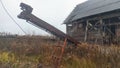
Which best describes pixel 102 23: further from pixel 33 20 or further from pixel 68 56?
pixel 68 56

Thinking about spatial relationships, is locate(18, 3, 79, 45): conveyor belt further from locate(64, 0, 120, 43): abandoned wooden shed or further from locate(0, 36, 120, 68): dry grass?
locate(64, 0, 120, 43): abandoned wooden shed

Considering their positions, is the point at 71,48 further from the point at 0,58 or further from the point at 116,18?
the point at 116,18

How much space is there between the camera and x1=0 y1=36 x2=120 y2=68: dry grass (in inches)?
425

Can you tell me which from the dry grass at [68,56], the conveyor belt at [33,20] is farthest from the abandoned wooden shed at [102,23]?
the dry grass at [68,56]

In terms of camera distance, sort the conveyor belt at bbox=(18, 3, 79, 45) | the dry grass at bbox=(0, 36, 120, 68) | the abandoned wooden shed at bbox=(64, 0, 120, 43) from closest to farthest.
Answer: the dry grass at bbox=(0, 36, 120, 68)
the conveyor belt at bbox=(18, 3, 79, 45)
the abandoned wooden shed at bbox=(64, 0, 120, 43)

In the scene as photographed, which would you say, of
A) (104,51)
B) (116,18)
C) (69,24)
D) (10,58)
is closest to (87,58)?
(104,51)

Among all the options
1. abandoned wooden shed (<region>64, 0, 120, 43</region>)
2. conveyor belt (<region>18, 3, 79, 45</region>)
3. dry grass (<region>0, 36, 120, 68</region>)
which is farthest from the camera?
abandoned wooden shed (<region>64, 0, 120, 43</region>)

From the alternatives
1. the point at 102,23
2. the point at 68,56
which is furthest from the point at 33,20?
the point at 102,23

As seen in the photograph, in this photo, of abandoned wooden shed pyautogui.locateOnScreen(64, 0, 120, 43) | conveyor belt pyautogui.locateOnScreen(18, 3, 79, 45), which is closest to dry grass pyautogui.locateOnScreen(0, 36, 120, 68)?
conveyor belt pyautogui.locateOnScreen(18, 3, 79, 45)

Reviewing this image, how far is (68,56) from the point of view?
12.6 metres

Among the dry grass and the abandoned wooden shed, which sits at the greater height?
the abandoned wooden shed

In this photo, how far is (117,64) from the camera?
33.1 feet

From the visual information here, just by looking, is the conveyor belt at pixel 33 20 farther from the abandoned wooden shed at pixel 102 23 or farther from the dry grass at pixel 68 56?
the abandoned wooden shed at pixel 102 23

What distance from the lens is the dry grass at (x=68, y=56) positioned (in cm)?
→ 1079
